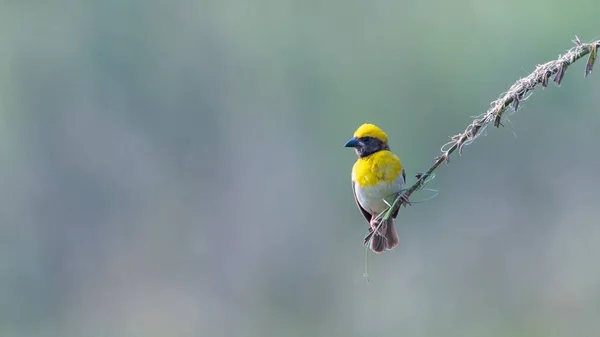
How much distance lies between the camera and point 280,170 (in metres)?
17.8

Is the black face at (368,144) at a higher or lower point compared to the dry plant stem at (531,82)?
higher

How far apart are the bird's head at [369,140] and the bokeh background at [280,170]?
23.4 ft

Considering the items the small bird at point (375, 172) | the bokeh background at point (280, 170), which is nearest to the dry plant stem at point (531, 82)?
the small bird at point (375, 172)

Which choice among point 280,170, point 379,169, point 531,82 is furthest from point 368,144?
point 280,170

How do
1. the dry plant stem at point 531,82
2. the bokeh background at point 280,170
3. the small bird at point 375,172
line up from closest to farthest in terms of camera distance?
the dry plant stem at point 531,82, the small bird at point 375,172, the bokeh background at point 280,170

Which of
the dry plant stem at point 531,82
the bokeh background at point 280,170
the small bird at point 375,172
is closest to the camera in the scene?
the dry plant stem at point 531,82

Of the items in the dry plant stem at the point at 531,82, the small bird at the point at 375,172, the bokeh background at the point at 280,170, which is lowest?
the dry plant stem at the point at 531,82

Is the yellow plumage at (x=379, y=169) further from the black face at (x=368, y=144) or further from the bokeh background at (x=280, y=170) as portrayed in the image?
the bokeh background at (x=280, y=170)

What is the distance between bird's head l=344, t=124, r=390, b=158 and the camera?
212 inches

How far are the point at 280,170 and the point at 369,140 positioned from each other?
1238 cm

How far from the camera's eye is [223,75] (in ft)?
65.8

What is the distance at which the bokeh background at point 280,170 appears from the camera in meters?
13.9

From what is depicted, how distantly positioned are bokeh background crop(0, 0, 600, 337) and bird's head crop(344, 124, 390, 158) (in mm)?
7144

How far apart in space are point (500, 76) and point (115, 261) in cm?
697
